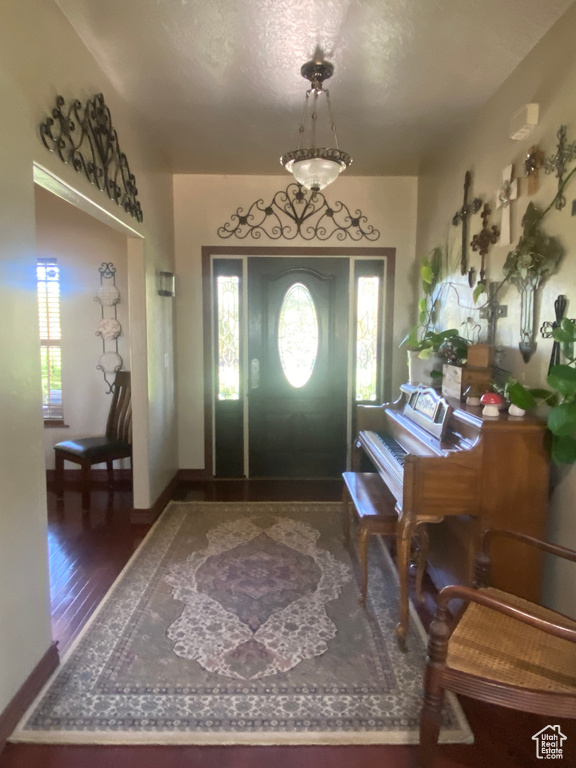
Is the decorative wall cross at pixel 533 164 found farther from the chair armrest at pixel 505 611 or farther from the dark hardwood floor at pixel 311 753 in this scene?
the dark hardwood floor at pixel 311 753

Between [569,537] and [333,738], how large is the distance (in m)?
1.25

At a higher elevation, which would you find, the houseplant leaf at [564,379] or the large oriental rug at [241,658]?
the houseplant leaf at [564,379]

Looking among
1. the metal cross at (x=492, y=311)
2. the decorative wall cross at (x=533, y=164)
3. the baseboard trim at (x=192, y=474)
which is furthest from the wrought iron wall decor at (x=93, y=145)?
the baseboard trim at (x=192, y=474)

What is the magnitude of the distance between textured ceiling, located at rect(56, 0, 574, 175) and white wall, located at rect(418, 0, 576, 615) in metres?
0.09

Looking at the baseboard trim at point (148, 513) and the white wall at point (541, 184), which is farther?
the baseboard trim at point (148, 513)

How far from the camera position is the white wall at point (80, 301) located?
13.8ft

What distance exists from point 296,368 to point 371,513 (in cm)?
220

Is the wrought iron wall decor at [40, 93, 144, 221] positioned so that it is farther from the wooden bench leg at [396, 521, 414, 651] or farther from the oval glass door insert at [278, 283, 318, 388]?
the wooden bench leg at [396, 521, 414, 651]

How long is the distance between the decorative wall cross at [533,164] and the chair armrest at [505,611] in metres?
1.87

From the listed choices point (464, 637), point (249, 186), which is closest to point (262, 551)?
point (464, 637)

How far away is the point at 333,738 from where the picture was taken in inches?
66.8

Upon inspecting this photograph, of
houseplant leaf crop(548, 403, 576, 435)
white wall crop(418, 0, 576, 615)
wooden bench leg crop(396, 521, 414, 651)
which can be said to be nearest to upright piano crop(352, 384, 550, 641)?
wooden bench leg crop(396, 521, 414, 651)

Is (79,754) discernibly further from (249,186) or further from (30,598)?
(249,186)

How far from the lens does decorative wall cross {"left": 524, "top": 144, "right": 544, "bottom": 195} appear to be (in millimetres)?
2211
